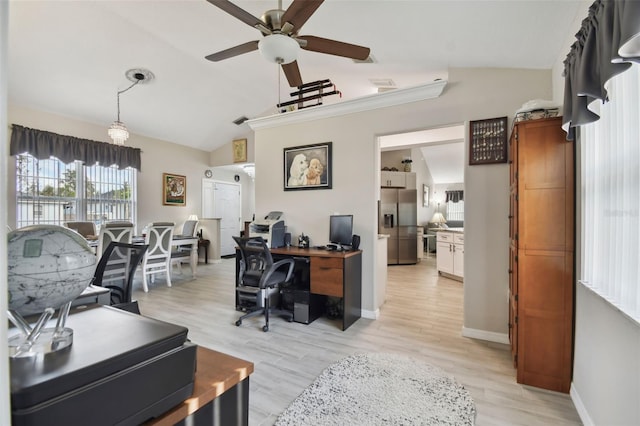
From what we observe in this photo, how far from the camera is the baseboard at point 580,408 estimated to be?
1.67 meters

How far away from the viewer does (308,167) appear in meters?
3.86

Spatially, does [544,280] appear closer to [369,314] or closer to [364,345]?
[364,345]

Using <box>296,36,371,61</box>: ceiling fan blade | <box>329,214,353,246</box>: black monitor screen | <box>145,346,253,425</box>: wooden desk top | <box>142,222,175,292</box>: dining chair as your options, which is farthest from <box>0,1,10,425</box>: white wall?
<box>142,222,175,292</box>: dining chair

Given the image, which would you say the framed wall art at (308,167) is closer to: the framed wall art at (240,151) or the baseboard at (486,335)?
the baseboard at (486,335)

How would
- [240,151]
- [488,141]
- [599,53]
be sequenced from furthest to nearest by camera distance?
[240,151] < [488,141] < [599,53]

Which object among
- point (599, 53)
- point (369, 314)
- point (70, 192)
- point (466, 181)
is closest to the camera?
point (599, 53)

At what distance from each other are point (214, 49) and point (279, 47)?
2.22 m

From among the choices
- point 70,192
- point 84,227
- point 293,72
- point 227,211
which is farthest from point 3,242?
point 227,211

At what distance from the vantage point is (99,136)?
5.42 metres

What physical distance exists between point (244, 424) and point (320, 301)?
2.68 m

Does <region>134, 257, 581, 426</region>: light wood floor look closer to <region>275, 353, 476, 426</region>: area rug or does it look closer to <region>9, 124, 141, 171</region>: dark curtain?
<region>275, 353, 476, 426</region>: area rug

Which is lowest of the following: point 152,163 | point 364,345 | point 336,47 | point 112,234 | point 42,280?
point 364,345

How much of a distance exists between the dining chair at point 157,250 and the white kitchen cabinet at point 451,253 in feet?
16.4

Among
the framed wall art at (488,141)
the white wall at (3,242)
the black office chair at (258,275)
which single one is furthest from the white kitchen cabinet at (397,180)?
the white wall at (3,242)
